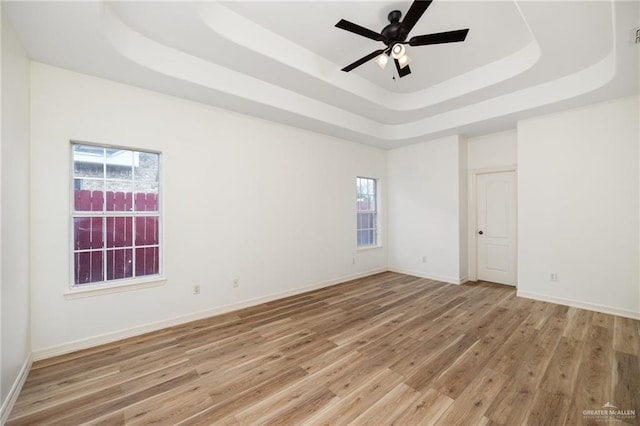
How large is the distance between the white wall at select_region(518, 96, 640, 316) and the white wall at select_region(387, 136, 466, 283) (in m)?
0.99

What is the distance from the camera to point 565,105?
3693mm

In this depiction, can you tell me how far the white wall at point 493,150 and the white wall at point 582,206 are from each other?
526 millimetres

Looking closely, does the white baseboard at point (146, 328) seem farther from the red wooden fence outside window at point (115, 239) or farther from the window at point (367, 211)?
the window at point (367, 211)

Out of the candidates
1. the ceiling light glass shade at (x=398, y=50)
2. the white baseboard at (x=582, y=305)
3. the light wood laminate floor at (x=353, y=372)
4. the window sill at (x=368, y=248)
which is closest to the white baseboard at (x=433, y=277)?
the window sill at (x=368, y=248)

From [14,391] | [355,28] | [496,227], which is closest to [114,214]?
[14,391]

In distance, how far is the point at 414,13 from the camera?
216 centimetres

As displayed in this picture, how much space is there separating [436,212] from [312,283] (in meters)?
2.88

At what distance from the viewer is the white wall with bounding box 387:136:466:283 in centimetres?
504

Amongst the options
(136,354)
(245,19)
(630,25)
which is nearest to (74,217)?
(136,354)

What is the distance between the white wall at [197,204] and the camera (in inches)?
102

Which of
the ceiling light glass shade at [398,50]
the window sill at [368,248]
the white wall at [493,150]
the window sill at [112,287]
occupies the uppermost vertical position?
the ceiling light glass shade at [398,50]

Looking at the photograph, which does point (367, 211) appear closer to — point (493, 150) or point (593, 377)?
point (493, 150)

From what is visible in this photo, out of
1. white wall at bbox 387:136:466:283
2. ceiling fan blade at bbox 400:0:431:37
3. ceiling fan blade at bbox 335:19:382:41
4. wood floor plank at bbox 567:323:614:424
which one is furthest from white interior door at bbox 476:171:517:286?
ceiling fan blade at bbox 335:19:382:41

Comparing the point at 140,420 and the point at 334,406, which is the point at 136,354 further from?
the point at 334,406
